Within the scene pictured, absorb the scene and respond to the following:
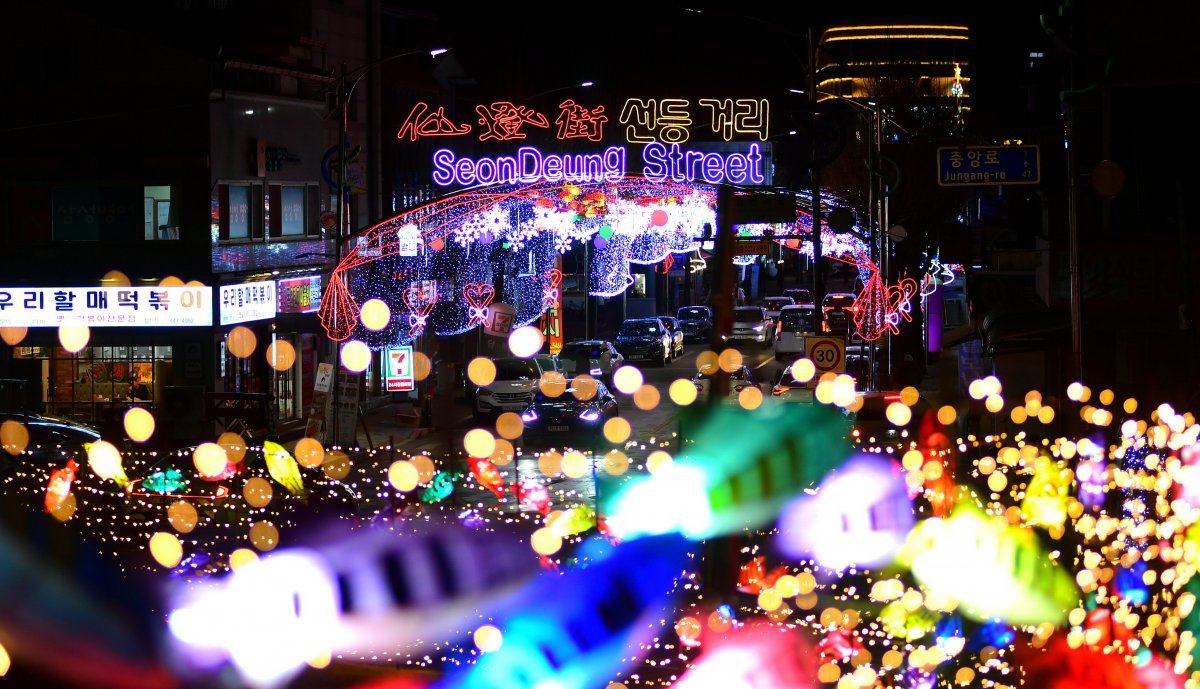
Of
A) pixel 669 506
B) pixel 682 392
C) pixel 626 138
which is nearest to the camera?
pixel 669 506

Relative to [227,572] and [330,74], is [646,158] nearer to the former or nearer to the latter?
[330,74]

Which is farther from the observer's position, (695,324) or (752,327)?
(695,324)

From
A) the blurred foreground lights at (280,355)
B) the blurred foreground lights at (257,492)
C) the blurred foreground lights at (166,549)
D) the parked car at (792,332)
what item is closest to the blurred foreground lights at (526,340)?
the parked car at (792,332)

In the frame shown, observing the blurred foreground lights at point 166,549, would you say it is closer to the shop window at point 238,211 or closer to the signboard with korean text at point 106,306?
the signboard with korean text at point 106,306

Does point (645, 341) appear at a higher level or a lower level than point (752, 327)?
lower

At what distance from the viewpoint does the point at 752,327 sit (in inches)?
2302

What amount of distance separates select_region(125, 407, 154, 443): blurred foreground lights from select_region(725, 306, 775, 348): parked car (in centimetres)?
3256

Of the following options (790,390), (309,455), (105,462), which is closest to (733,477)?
(309,455)

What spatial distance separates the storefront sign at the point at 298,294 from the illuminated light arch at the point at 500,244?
38.4 inches

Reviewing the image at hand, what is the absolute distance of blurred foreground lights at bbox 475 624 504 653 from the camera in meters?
11.4

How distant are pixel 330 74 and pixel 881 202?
47.5 feet

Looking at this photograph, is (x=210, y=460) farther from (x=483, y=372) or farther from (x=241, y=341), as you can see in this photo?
(x=483, y=372)

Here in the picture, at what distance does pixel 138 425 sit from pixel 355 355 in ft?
Result: 17.4

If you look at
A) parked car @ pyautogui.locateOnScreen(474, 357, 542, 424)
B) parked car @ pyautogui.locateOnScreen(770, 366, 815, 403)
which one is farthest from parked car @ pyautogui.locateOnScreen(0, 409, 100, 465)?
parked car @ pyautogui.locateOnScreen(770, 366, 815, 403)
